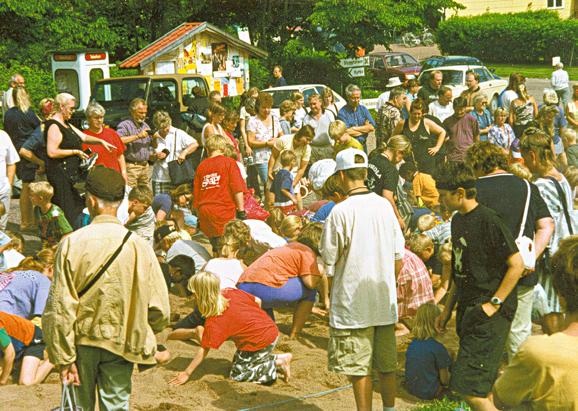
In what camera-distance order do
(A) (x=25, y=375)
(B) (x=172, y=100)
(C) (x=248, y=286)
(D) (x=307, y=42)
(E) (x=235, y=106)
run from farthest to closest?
1. (D) (x=307, y=42)
2. (E) (x=235, y=106)
3. (B) (x=172, y=100)
4. (C) (x=248, y=286)
5. (A) (x=25, y=375)

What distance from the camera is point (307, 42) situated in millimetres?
29875

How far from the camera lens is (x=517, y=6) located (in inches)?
2130

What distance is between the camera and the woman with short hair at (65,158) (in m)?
9.06

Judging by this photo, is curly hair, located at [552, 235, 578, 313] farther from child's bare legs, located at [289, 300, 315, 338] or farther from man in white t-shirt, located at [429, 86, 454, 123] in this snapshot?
man in white t-shirt, located at [429, 86, 454, 123]

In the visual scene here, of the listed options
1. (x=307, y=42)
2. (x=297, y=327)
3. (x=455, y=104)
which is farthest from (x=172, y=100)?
(x=307, y=42)

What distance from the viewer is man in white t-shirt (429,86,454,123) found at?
1334 centimetres

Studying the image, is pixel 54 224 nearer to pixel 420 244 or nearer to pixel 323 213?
pixel 323 213

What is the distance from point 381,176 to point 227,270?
74.3 inches

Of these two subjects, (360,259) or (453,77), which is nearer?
(360,259)

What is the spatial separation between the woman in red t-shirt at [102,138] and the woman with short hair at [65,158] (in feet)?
0.87

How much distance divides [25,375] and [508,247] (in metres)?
3.72

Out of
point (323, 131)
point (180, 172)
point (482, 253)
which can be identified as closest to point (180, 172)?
point (180, 172)

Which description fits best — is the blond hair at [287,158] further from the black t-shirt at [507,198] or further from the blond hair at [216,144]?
the black t-shirt at [507,198]

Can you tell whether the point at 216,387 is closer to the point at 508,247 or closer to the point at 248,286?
the point at 248,286
